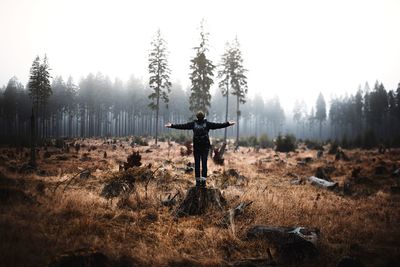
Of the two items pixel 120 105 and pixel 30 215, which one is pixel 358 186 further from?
pixel 120 105

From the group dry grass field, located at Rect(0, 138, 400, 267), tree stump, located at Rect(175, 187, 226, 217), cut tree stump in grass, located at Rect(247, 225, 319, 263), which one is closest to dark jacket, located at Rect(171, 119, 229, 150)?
tree stump, located at Rect(175, 187, 226, 217)

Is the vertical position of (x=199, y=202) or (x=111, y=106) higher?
(x=111, y=106)

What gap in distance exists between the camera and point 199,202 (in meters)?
6.11

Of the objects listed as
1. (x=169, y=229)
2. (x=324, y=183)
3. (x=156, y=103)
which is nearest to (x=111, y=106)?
(x=156, y=103)

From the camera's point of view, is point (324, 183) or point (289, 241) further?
point (324, 183)

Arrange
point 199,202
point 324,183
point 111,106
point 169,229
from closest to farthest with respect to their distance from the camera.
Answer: point 169,229 → point 199,202 → point 324,183 → point 111,106

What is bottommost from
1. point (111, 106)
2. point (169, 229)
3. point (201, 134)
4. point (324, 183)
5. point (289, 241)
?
point (324, 183)

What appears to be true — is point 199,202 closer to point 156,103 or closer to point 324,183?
point 324,183

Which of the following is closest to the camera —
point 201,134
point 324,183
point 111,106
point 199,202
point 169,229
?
point 169,229

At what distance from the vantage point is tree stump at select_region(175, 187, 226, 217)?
6.00 m

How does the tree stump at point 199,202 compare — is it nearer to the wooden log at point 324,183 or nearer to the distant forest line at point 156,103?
the wooden log at point 324,183

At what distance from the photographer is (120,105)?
228 feet

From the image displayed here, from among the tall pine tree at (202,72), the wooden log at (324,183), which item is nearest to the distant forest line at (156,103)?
the tall pine tree at (202,72)

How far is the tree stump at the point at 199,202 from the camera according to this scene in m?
6.00
